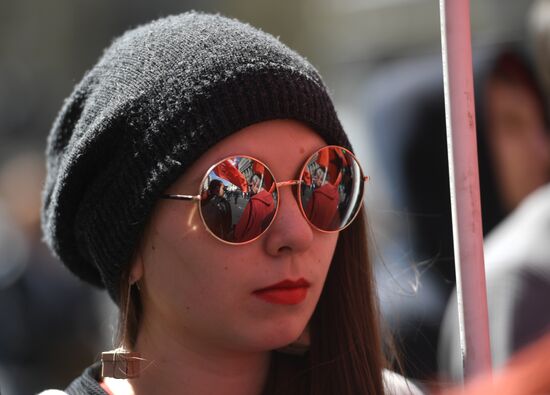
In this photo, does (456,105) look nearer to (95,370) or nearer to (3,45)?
(95,370)

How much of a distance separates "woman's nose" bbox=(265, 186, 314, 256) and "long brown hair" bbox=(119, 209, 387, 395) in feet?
0.91

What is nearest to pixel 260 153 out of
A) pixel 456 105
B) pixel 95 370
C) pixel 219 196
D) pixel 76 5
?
pixel 219 196

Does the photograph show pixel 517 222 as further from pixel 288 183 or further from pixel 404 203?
pixel 288 183

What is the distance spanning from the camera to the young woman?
1.82m

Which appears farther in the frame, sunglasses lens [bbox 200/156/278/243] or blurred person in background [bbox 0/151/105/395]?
blurred person in background [bbox 0/151/105/395]

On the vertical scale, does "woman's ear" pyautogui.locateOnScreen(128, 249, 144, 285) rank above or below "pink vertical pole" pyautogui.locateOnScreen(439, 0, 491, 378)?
below

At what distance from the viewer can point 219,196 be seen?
1813 millimetres

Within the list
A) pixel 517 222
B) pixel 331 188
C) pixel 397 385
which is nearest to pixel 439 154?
pixel 517 222

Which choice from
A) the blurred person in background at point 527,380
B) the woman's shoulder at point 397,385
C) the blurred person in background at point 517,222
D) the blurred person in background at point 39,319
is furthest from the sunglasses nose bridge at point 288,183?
the blurred person in background at point 39,319

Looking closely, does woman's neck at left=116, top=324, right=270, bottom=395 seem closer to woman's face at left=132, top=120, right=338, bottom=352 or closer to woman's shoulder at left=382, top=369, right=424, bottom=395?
woman's face at left=132, top=120, right=338, bottom=352

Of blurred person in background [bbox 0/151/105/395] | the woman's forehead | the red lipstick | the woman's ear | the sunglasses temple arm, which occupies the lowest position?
blurred person in background [bbox 0/151/105/395]

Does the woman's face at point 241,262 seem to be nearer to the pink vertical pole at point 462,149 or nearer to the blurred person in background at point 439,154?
the pink vertical pole at point 462,149

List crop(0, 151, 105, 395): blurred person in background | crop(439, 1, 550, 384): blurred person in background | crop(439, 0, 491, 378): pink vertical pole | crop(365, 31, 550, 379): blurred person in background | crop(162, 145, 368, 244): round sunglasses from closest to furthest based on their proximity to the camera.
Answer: crop(439, 0, 491, 378): pink vertical pole < crop(162, 145, 368, 244): round sunglasses < crop(439, 1, 550, 384): blurred person in background < crop(365, 31, 550, 379): blurred person in background < crop(0, 151, 105, 395): blurred person in background

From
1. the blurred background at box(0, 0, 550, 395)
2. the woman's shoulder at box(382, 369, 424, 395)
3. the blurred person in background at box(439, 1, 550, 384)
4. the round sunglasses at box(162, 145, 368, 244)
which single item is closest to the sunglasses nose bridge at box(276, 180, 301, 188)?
the round sunglasses at box(162, 145, 368, 244)
